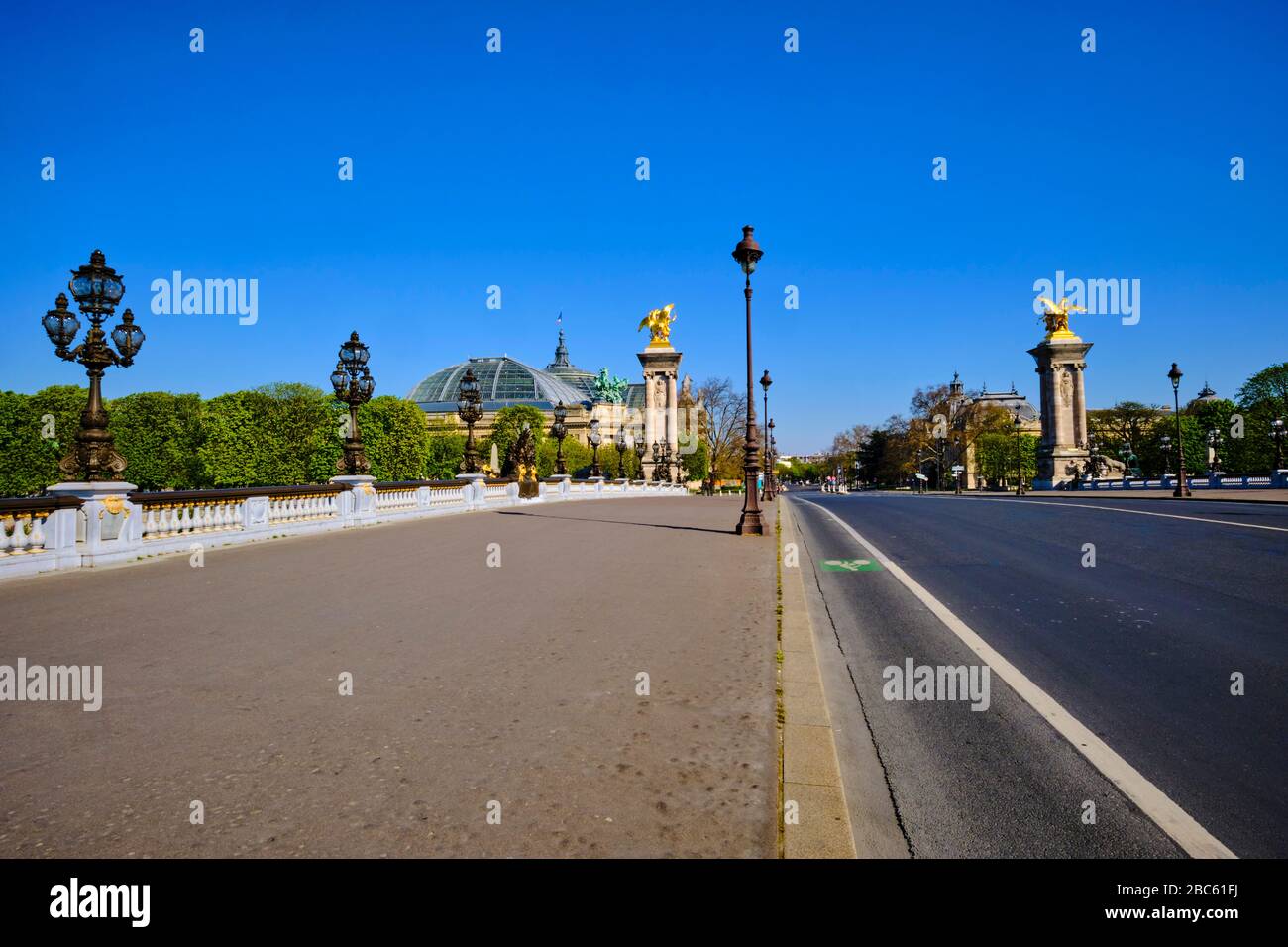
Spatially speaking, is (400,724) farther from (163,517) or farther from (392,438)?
(392,438)

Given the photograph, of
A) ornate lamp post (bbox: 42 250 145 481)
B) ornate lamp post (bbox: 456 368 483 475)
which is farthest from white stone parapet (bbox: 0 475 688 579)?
ornate lamp post (bbox: 456 368 483 475)

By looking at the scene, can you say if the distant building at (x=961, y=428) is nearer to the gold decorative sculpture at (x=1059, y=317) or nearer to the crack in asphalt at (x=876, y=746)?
the gold decorative sculpture at (x=1059, y=317)

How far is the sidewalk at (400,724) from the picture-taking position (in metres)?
3.24

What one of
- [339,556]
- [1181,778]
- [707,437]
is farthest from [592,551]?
[707,437]

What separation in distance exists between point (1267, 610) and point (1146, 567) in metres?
3.48

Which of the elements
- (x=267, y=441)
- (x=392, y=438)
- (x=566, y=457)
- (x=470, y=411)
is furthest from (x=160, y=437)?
(x=470, y=411)

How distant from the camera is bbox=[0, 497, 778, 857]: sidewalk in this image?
3.24 meters

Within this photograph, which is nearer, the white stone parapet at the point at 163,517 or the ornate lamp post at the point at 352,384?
the white stone parapet at the point at 163,517

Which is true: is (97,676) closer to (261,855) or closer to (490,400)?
(261,855)

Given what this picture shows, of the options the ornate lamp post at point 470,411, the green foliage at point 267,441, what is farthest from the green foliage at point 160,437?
the ornate lamp post at point 470,411

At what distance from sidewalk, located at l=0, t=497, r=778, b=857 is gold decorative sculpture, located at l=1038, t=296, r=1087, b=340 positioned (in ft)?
284

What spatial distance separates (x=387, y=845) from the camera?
309 cm

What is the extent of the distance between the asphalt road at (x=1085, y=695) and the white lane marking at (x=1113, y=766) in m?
0.06

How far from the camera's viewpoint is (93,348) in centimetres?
1436
